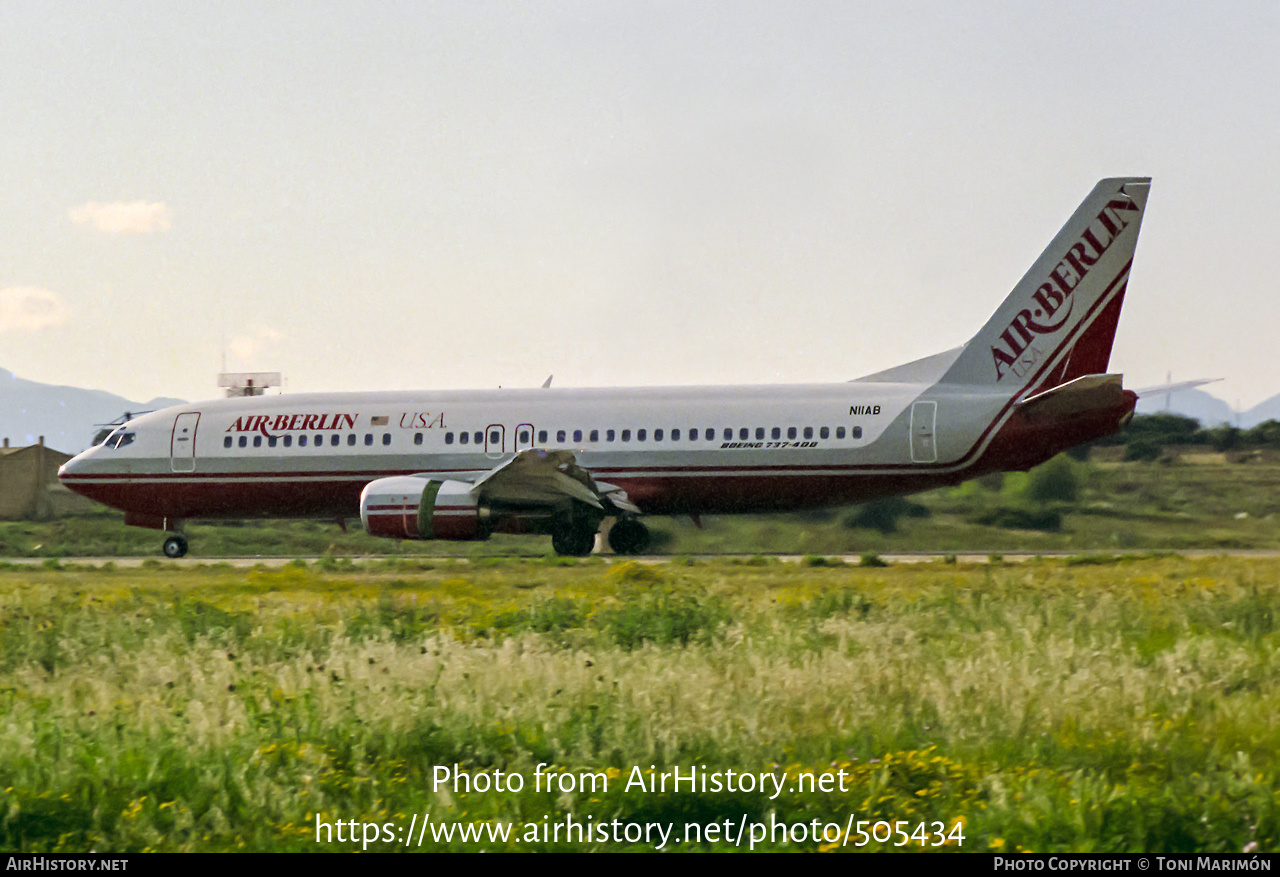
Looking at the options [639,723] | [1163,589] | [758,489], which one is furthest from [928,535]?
[639,723]

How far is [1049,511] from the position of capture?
31.5 metres

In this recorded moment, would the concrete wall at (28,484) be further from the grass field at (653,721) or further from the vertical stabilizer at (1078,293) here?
the vertical stabilizer at (1078,293)

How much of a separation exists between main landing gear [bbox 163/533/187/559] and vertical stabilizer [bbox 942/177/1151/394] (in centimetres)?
1797

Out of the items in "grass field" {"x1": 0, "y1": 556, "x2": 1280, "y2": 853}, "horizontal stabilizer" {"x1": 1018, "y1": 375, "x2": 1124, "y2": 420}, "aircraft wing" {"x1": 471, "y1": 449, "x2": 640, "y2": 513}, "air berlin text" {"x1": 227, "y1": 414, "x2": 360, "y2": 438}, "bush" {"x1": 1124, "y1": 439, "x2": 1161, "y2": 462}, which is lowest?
"grass field" {"x1": 0, "y1": 556, "x2": 1280, "y2": 853}

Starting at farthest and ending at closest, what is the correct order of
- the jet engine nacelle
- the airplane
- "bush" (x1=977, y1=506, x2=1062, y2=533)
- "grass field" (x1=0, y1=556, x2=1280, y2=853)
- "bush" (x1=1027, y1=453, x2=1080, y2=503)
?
"bush" (x1=1027, y1=453, x2=1080, y2=503) → "bush" (x1=977, y1=506, x2=1062, y2=533) → the jet engine nacelle → the airplane → "grass field" (x1=0, y1=556, x2=1280, y2=853)

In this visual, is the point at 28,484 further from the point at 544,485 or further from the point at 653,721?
the point at 653,721

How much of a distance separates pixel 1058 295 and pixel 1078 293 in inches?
14.2

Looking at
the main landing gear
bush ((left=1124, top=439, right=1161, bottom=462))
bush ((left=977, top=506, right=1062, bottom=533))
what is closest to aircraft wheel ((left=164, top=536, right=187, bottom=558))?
the main landing gear

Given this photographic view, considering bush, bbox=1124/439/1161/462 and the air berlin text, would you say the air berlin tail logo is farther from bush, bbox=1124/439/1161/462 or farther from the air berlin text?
the air berlin text

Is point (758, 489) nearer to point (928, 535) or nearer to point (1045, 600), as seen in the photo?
point (928, 535)

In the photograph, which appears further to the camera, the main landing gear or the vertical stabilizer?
the main landing gear

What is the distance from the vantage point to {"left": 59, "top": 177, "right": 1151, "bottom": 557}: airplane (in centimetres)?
2558
